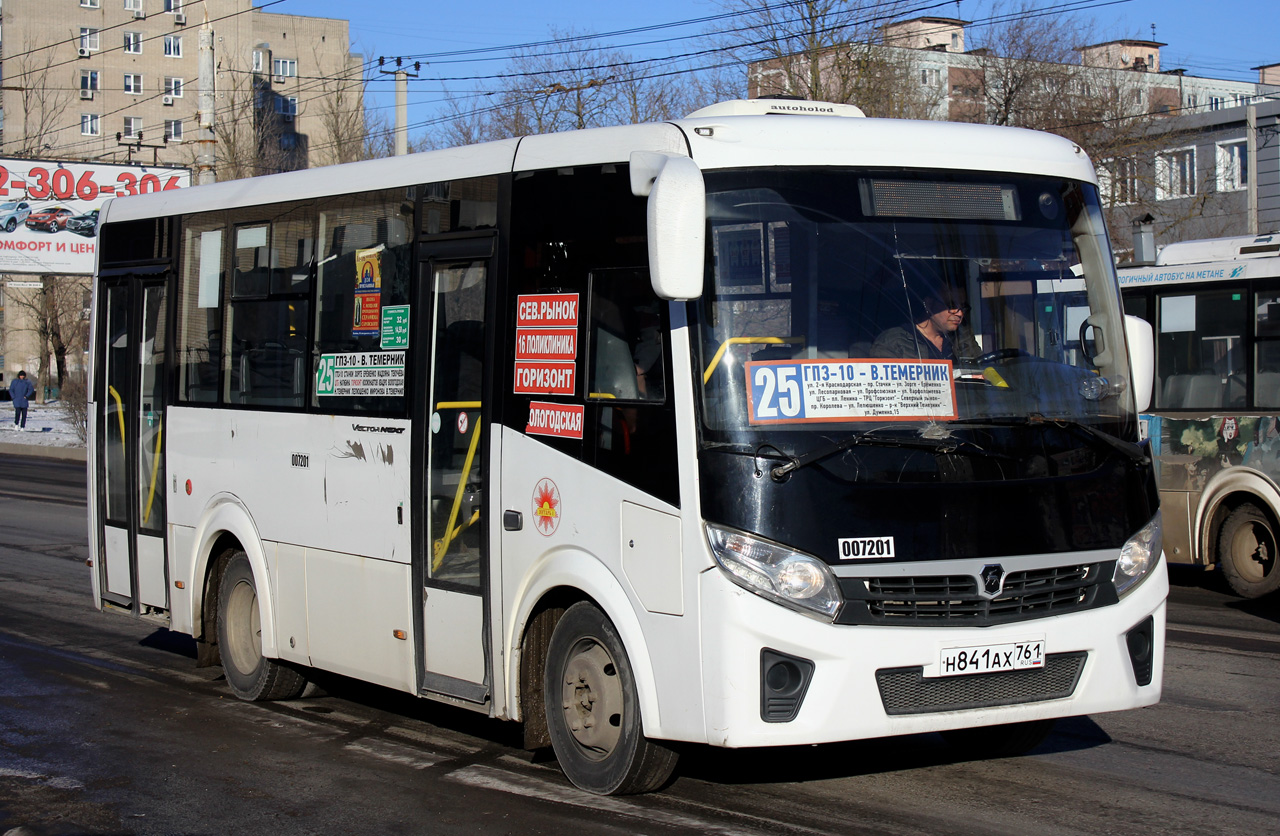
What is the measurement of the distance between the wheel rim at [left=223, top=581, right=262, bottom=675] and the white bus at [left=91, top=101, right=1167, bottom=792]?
1.46 metres

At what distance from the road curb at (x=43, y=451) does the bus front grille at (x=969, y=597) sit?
33807 mm

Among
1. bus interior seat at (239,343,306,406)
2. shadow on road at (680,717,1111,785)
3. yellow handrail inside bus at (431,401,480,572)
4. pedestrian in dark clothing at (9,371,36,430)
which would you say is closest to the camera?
shadow on road at (680,717,1111,785)

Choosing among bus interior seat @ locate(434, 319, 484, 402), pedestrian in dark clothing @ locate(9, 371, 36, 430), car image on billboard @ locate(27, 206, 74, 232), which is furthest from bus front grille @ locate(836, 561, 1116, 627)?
pedestrian in dark clothing @ locate(9, 371, 36, 430)

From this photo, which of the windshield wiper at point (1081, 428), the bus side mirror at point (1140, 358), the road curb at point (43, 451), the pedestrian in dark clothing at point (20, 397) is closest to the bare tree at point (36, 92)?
the pedestrian in dark clothing at point (20, 397)

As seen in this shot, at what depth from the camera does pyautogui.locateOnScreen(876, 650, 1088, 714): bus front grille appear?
18.4 feet

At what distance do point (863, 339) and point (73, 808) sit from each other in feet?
13.2

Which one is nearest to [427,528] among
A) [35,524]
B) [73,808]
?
[73,808]

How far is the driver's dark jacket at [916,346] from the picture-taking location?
19.1 ft

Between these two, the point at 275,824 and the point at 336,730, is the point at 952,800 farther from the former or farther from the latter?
the point at 336,730

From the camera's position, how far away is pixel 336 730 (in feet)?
26.6

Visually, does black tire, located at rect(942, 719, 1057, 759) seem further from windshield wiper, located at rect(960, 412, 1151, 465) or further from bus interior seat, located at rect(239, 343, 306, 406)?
bus interior seat, located at rect(239, 343, 306, 406)

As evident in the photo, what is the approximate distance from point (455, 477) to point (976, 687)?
2.78 meters

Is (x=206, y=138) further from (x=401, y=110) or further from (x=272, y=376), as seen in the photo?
(x=272, y=376)

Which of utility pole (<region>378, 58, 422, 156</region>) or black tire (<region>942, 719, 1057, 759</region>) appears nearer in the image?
black tire (<region>942, 719, 1057, 759</region>)
